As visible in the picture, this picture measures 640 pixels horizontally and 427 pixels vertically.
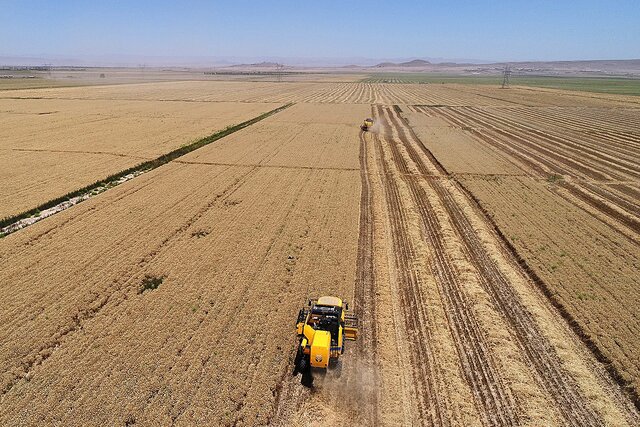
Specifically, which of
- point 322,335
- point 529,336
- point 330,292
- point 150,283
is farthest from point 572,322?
point 150,283

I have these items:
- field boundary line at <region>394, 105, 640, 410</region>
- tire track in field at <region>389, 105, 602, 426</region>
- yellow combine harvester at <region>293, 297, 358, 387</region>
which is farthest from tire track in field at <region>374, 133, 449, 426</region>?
field boundary line at <region>394, 105, 640, 410</region>

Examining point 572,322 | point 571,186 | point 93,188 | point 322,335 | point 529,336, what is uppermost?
point 322,335

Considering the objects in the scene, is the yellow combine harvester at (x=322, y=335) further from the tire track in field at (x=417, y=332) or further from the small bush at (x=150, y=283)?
Result: the small bush at (x=150, y=283)

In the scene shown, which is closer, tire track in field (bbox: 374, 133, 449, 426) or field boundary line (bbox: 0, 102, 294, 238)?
tire track in field (bbox: 374, 133, 449, 426)

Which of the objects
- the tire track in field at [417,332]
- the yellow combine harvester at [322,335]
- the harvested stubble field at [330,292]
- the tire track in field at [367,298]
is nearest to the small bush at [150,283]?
the harvested stubble field at [330,292]

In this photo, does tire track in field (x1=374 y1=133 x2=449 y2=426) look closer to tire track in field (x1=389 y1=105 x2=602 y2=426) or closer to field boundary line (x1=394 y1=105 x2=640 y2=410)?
tire track in field (x1=389 y1=105 x2=602 y2=426)

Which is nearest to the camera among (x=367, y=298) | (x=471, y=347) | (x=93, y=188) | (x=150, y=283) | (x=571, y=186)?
(x=471, y=347)

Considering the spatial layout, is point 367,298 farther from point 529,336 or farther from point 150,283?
point 150,283
